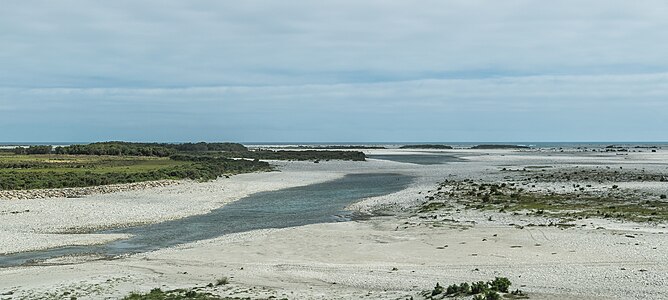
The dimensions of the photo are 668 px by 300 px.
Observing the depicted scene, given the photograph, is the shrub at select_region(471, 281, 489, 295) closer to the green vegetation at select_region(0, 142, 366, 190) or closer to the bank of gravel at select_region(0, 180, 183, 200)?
the bank of gravel at select_region(0, 180, 183, 200)

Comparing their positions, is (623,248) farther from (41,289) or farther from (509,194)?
(509,194)

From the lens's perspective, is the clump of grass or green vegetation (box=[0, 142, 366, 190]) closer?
Answer: the clump of grass

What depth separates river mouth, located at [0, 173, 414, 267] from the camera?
2769 centimetres

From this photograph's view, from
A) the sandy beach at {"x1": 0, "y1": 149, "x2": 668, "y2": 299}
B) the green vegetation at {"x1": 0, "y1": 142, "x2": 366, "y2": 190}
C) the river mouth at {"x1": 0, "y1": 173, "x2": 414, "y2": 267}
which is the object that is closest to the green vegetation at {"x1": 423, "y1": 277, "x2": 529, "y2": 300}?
the sandy beach at {"x1": 0, "y1": 149, "x2": 668, "y2": 299}

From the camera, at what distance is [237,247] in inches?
1079

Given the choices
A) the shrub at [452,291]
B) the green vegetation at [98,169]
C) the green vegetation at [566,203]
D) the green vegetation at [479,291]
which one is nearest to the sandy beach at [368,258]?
the green vegetation at [479,291]

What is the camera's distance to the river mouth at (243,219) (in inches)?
1090

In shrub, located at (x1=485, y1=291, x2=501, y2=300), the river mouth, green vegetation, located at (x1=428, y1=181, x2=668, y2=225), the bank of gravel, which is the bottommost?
the river mouth

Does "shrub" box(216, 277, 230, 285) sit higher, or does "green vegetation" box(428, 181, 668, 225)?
"green vegetation" box(428, 181, 668, 225)

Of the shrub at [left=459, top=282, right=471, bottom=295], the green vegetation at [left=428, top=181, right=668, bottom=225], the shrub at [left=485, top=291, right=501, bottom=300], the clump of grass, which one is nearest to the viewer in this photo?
the shrub at [left=485, top=291, right=501, bottom=300]

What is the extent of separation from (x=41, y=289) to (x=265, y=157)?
11311 cm

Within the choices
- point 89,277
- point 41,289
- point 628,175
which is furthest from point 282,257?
point 628,175

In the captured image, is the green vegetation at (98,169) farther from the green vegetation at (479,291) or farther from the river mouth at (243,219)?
the green vegetation at (479,291)

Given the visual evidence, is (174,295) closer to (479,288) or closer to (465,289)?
(465,289)
